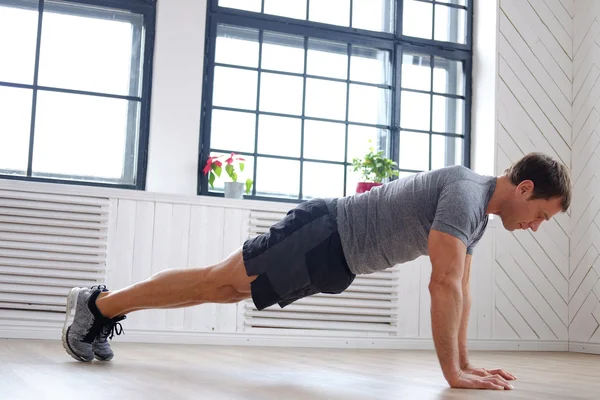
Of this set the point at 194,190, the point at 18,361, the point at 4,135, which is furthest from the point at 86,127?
the point at 18,361

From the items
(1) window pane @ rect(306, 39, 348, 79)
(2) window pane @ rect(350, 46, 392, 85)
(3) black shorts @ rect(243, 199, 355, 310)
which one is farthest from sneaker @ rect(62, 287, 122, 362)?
(2) window pane @ rect(350, 46, 392, 85)

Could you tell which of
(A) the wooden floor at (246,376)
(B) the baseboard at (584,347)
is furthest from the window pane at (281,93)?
(B) the baseboard at (584,347)

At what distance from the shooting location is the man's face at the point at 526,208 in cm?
230

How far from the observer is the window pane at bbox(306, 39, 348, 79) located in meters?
5.04

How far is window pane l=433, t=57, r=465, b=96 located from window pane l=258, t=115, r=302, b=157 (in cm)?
111

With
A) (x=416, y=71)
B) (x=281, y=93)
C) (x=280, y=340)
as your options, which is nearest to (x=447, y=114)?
(x=416, y=71)

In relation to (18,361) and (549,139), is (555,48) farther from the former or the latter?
(18,361)

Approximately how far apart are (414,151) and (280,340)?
5.58ft

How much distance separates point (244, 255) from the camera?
7.97ft

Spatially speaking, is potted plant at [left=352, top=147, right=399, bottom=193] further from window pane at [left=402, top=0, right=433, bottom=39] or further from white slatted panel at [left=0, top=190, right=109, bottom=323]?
white slatted panel at [left=0, top=190, right=109, bottom=323]

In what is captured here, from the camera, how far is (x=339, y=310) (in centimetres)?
457

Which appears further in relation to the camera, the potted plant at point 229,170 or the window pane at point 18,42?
the potted plant at point 229,170

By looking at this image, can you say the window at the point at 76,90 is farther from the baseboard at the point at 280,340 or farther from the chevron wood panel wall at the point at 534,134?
the chevron wood panel wall at the point at 534,134

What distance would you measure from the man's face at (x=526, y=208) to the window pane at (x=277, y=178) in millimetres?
2626
